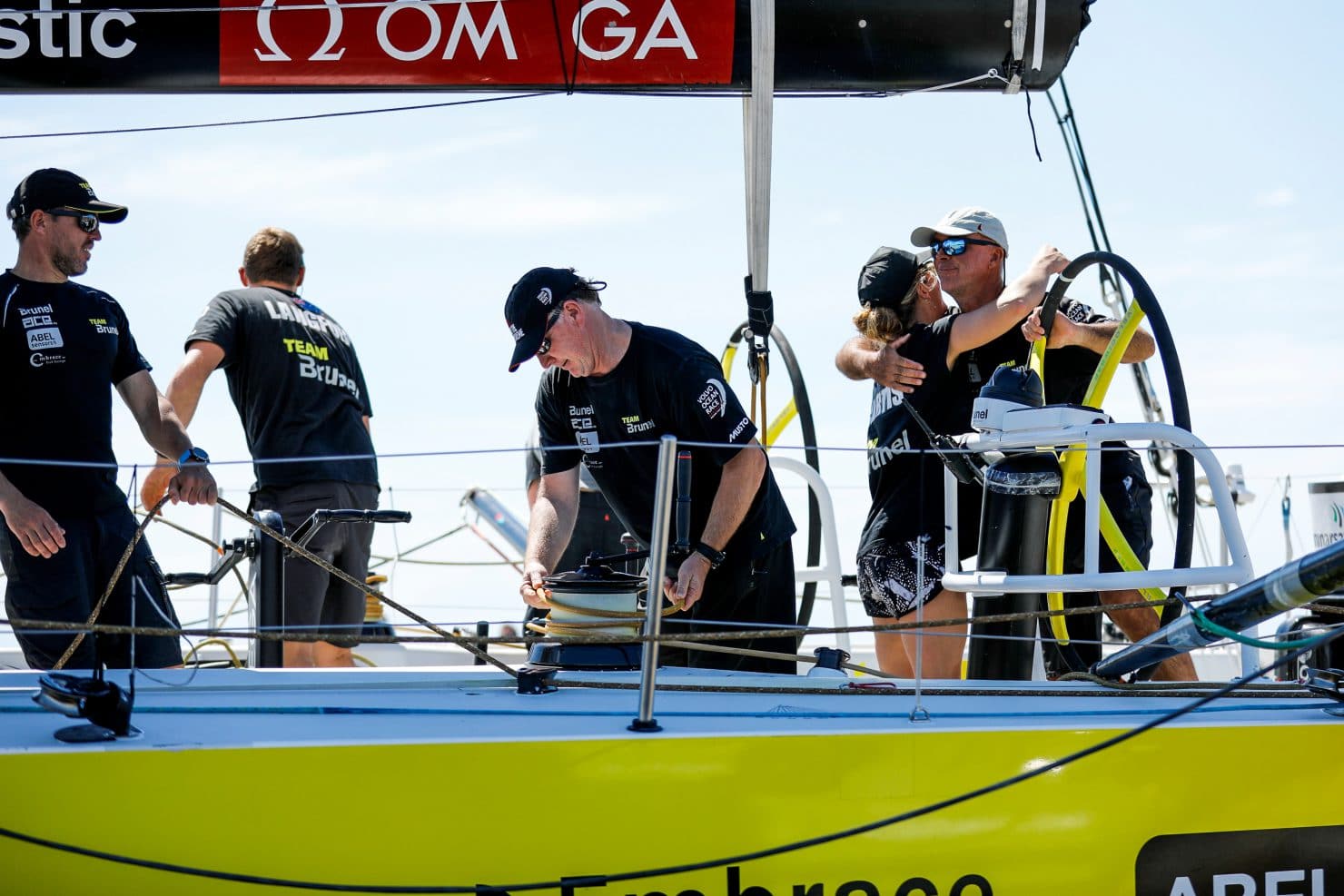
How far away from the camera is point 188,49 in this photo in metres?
3.32

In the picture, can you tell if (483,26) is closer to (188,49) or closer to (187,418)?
(188,49)

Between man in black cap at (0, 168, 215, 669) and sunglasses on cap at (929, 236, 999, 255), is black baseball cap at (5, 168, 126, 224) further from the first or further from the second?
sunglasses on cap at (929, 236, 999, 255)

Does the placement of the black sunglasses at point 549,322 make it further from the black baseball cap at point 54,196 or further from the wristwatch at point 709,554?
the black baseball cap at point 54,196

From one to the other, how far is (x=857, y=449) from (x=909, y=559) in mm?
1365

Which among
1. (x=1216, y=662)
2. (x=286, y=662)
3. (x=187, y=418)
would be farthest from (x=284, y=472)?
(x=1216, y=662)

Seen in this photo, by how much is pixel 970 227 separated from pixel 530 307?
1222 mm

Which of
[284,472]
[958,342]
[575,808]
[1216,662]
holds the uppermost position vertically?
[958,342]

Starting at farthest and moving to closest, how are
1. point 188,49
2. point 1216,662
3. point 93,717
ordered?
1. point 1216,662
2. point 188,49
3. point 93,717

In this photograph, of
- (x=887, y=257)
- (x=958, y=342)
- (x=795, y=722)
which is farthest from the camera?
(x=887, y=257)

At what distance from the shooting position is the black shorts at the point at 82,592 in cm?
346

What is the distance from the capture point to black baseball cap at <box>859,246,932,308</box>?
388 cm

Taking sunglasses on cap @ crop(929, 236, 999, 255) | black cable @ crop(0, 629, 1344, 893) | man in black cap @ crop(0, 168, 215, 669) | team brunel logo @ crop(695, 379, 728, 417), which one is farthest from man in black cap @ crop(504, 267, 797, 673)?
black cable @ crop(0, 629, 1344, 893)

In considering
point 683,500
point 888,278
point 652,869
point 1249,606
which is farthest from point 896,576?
point 652,869

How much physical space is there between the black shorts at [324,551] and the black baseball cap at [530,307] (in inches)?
35.5
